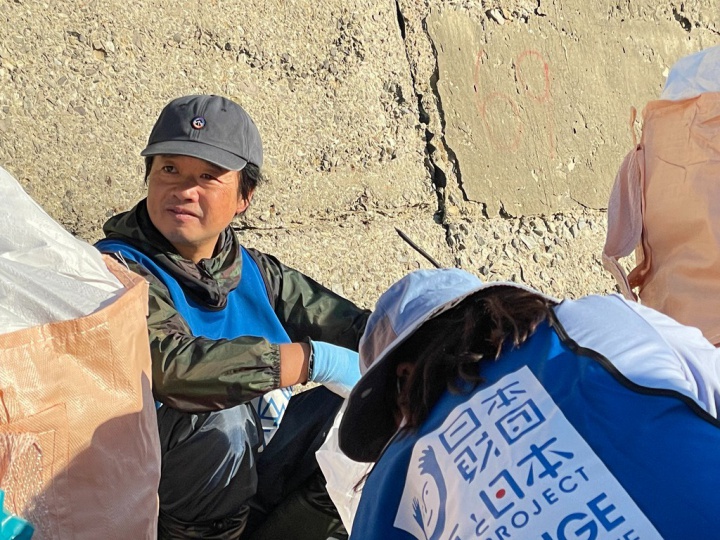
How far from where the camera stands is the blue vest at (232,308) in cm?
212

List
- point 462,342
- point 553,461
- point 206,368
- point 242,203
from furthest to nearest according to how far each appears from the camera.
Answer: point 242,203
point 206,368
point 462,342
point 553,461

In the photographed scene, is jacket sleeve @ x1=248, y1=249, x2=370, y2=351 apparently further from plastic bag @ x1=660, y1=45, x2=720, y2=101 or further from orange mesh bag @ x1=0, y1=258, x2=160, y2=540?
plastic bag @ x1=660, y1=45, x2=720, y2=101

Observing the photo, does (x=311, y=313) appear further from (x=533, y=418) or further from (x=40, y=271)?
(x=533, y=418)

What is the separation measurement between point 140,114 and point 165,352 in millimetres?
934

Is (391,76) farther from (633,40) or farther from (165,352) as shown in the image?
(165,352)

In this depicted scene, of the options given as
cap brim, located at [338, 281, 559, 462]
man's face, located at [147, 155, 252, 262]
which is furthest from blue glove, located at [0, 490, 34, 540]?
man's face, located at [147, 155, 252, 262]

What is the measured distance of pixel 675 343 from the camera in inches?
47.0

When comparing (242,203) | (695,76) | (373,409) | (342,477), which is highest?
(695,76)

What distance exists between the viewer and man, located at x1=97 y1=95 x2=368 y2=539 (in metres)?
1.97

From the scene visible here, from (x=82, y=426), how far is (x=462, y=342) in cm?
64

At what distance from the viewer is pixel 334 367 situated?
2094 mm

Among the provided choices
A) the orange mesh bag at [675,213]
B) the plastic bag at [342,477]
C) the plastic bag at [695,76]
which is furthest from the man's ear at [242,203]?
the plastic bag at [695,76]

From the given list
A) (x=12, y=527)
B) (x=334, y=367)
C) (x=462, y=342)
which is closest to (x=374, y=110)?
(x=334, y=367)

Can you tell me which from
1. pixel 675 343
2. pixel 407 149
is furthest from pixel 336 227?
pixel 675 343
